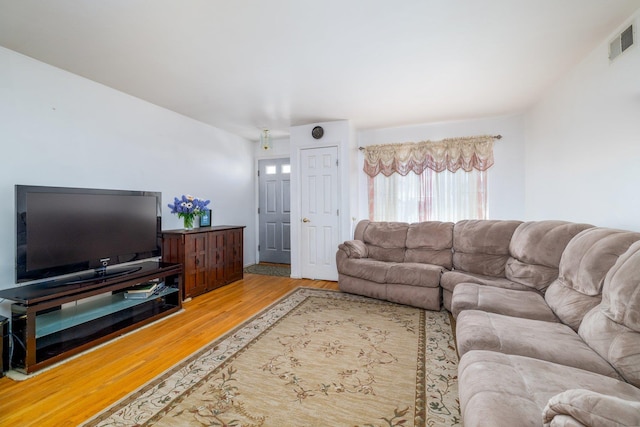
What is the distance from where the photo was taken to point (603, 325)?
1415 mm

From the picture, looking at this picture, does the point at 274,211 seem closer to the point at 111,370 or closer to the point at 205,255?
the point at 205,255

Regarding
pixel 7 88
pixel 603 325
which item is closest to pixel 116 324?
pixel 7 88

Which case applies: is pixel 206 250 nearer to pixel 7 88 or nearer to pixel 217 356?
pixel 217 356

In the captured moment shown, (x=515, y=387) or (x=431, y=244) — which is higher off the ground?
(x=431, y=244)

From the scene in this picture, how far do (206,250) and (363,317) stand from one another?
2.19 meters

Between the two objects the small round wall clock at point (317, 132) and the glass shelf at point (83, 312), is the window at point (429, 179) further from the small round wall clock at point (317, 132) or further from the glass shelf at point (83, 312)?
the glass shelf at point (83, 312)

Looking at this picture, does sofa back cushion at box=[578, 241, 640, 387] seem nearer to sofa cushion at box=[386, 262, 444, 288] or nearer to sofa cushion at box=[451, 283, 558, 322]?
sofa cushion at box=[451, 283, 558, 322]

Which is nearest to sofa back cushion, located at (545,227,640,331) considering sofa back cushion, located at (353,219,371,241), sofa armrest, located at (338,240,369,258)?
sofa armrest, located at (338,240,369,258)

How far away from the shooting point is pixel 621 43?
204 cm

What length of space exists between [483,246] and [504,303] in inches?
48.0

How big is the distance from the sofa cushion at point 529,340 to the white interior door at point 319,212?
2.59m

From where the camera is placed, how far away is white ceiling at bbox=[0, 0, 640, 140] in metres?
1.85

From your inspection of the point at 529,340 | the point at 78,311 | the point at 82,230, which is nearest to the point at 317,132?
the point at 82,230

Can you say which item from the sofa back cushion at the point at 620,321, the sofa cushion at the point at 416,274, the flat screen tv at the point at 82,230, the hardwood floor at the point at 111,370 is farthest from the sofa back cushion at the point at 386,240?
the flat screen tv at the point at 82,230
